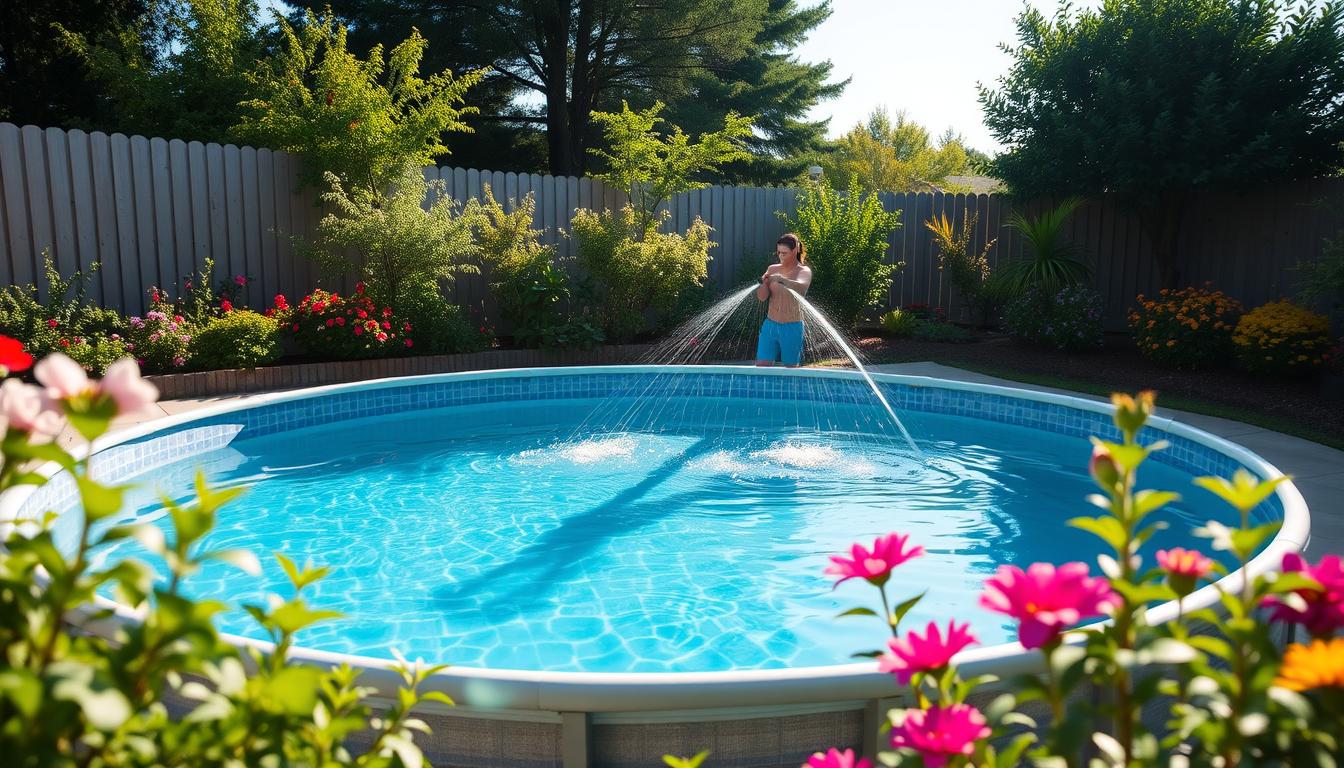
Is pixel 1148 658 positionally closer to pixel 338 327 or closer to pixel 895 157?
pixel 338 327

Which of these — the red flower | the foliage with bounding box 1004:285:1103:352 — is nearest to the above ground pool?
the red flower

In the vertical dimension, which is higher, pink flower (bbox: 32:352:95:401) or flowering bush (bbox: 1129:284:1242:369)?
pink flower (bbox: 32:352:95:401)

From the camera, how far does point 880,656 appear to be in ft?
4.12

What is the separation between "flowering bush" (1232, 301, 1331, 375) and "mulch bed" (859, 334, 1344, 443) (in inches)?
6.5

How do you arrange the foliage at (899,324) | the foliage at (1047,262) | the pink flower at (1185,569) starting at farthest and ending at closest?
1. the foliage at (899,324)
2. the foliage at (1047,262)
3. the pink flower at (1185,569)

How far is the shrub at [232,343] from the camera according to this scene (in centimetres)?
773

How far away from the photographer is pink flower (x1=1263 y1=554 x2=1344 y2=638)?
98cm

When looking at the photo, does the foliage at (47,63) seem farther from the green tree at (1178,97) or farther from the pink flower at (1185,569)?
the pink flower at (1185,569)

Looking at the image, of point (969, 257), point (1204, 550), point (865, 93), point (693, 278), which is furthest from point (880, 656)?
point (865, 93)

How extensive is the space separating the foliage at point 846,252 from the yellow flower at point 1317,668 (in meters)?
10.5

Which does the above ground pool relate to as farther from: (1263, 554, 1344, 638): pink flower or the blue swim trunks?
(1263, 554, 1344, 638): pink flower

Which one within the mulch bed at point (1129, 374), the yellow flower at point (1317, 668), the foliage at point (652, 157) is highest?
the foliage at point (652, 157)

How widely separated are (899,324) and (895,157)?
1019 inches

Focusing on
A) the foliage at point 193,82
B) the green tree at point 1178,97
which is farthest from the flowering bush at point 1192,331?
the foliage at point 193,82
